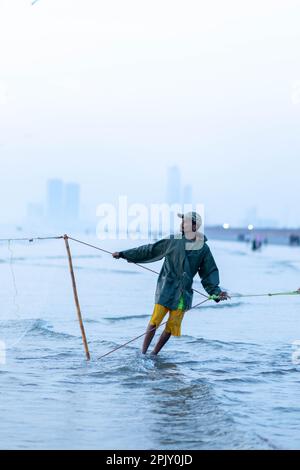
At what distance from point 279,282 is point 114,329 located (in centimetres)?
1573

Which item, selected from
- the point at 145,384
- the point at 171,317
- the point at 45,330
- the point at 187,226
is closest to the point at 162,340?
the point at 171,317

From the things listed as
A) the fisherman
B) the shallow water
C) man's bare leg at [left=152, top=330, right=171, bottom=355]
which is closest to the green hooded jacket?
the fisherman

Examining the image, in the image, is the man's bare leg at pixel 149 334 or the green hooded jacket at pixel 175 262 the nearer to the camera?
the green hooded jacket at pixel 175 262

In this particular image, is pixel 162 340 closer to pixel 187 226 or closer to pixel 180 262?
pixel 180 262

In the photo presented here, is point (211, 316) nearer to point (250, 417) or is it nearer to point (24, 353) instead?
point (24, 353)

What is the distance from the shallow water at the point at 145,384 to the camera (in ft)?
19.7

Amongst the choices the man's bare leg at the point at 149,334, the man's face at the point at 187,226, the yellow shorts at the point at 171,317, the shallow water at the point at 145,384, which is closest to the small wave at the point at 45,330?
the shallow water at the point at 145,384

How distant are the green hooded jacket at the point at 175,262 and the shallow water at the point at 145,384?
797 mm

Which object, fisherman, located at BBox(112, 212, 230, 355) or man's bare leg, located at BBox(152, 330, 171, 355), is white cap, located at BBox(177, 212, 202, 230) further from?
man's bare leg, located at BBox(152, 330, 171, 355)

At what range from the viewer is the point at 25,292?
1689 cm

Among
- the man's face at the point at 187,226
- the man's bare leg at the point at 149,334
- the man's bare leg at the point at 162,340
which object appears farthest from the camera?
the man's bare leg at the point at 162,340

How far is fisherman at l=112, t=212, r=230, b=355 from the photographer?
8648 millimetres

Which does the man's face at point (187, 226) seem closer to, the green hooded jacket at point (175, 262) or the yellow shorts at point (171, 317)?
the green hooded jacket at point (175, 262)

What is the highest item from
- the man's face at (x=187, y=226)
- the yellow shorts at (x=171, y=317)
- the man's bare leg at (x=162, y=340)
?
the man's face at (x=187, y=226)
